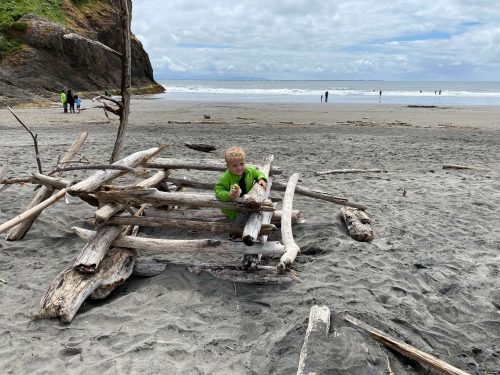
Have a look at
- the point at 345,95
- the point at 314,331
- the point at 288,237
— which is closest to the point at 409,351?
the point at 314,331

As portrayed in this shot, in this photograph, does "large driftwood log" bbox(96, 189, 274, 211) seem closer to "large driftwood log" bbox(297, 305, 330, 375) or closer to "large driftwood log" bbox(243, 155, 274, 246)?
"large driftwood log" bbox(243, 155, 274, 246)

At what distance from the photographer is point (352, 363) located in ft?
9.64

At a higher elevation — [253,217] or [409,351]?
[253,217]

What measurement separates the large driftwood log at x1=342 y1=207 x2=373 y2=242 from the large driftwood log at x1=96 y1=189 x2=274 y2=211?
6.34 feet

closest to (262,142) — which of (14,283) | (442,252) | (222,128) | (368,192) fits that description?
(222,128)

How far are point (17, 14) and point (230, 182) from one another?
44.7 meters

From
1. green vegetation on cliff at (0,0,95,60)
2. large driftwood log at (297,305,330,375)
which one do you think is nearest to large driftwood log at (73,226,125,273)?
large driftwood log at (297,305,330,375)

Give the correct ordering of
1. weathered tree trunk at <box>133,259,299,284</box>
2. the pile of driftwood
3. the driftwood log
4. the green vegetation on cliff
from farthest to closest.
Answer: the green vegetation on cliff
the driftwood log
weathered tree trunk at <box>133,259,299,284</box>
the pile of driftwood

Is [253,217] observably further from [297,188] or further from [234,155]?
[297,188]

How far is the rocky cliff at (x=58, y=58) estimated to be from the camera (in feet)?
112

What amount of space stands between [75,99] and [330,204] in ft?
70.8

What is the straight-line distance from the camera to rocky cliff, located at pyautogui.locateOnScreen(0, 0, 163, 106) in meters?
34.2

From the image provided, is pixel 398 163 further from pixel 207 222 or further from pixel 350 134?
pixel 207 222

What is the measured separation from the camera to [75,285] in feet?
13.1
